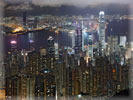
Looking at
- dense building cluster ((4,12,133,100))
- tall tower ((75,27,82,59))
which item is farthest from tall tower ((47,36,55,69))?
tall tower ((75,27,82,59))

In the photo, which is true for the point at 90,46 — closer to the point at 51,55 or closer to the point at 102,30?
the point at 102,30

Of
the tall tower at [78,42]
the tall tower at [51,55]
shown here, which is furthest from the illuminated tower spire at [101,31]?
the tall tower at [51,55]

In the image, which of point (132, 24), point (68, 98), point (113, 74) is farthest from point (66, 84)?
point (132, 24)

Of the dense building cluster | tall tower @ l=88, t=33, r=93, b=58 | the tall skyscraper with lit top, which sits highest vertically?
the tall skyscraper with lit top

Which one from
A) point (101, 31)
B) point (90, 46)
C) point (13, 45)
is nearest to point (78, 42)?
point (90, 46)

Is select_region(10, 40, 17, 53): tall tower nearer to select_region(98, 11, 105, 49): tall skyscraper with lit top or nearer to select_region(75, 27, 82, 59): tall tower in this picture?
select_region(75, 27, 82, 59): tall tower

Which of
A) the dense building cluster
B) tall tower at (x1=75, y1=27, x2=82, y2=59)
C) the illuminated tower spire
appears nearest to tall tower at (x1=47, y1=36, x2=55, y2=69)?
the dense building cluster

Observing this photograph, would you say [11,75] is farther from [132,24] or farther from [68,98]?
[132,24]

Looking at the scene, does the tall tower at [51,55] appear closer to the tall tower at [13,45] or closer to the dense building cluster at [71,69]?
the dense building cluster at [71,69]

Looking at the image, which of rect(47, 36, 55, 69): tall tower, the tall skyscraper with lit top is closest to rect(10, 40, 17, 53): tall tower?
rect(47, 36, 55, 69): tall tower

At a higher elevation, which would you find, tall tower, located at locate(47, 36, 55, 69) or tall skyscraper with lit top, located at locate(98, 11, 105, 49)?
tall skyscraper with lit top, located at locate(98, 11, 105, 49)

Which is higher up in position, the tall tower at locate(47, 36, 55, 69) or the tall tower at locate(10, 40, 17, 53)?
the tall tower at locate(10, 40, 17, 53)
